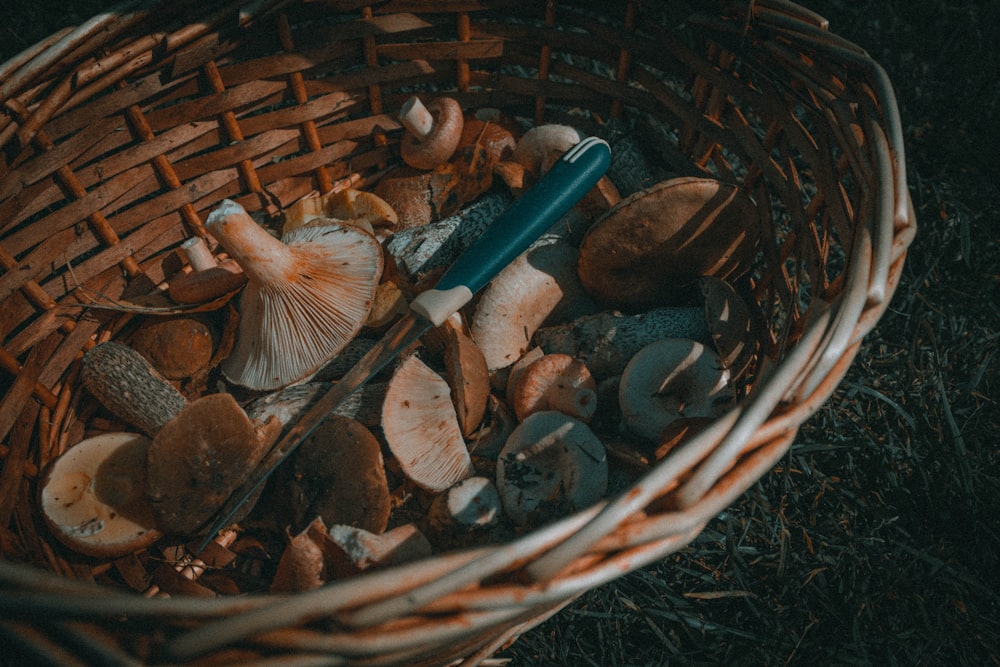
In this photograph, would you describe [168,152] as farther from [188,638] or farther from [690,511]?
[690,511]

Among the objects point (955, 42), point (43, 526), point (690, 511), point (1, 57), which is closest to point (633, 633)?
point (690, 511)

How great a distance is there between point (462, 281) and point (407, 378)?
341mm

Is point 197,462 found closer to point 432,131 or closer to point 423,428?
point 423,428

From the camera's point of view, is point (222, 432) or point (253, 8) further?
point (253, 8)

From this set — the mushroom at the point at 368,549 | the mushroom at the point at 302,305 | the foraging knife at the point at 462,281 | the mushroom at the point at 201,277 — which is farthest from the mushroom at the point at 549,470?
the mushroom at the point at 201,277

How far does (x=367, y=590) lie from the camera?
110 centimetres

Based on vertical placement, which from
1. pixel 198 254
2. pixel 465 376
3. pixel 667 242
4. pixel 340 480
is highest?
pixel 198 254

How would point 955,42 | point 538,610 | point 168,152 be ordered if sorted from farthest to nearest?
point 955,42 → point 168,152 → point 538,610

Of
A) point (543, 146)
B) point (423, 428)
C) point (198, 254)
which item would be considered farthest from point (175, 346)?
point (543, 146)

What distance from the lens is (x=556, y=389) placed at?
205cm

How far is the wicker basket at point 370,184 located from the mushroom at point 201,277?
189mm

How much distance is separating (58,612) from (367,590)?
481mm

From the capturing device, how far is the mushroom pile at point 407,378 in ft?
6.23

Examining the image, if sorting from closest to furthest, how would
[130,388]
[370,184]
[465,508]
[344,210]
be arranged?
[465,508]
[130,388]
[344,210]
[370,184]
